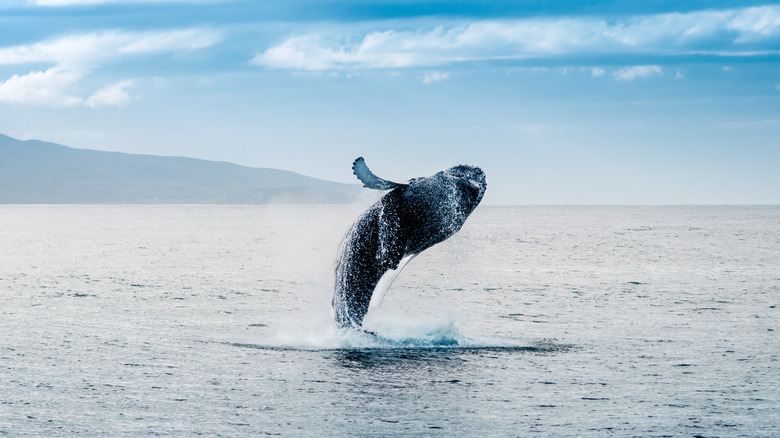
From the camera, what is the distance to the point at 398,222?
15164 millimetres

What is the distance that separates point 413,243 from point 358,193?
1976 mm

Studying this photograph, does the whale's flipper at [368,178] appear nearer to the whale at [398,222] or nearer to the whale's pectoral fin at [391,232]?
the whale at [398,222]

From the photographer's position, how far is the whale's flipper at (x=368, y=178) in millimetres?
14898

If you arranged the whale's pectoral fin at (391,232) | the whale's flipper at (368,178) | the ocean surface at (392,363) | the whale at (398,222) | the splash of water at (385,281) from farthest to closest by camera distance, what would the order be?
the splash of water at (385,281)
the whale's pectoral fin at (391,232)
the whale at (398,222)
the whale's flipper at (368,178)
the ocean surface at (392,363)

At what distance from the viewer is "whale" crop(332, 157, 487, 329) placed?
49.4ft

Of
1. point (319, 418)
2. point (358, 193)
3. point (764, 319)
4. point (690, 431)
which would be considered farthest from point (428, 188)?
point (764, 319)

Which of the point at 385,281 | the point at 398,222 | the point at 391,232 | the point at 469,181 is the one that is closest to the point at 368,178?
the point at 398,222

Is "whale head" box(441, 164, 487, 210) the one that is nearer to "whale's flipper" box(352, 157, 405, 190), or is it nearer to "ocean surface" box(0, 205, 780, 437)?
"whale's flipper" box(352, 157, 405, 190)

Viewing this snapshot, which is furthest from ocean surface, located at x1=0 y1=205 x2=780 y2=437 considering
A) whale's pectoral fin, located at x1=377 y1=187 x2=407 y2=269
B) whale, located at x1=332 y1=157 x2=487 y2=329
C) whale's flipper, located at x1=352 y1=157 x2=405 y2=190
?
whale's flipper, located at x1=352 y1=157 x2=405 y2=190

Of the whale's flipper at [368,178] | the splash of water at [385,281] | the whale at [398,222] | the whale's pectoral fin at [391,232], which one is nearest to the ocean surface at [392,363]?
the splash of water at [385,281]

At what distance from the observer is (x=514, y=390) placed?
1313 cm

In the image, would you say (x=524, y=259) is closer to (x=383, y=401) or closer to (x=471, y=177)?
(x=471, y=177)

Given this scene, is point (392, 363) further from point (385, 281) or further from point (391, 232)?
point (391, 232)

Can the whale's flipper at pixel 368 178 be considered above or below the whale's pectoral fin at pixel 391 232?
above
